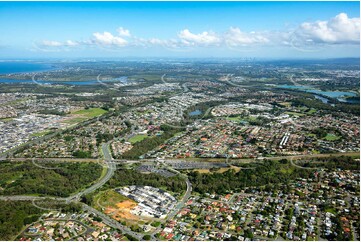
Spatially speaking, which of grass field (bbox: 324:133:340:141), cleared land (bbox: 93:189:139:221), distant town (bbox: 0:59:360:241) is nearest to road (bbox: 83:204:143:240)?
distant town (bbox: 0:59:360:241)

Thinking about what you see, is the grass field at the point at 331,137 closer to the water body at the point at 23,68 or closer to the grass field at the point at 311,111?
the grass field at the point at 311,111

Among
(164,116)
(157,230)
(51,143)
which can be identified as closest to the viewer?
(157,230)

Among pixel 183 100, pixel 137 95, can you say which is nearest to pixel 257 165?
pixel 183 100

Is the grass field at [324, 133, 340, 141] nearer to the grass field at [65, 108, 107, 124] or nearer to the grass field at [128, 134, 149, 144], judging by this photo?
the grass field at [128, 134, 149, 144]

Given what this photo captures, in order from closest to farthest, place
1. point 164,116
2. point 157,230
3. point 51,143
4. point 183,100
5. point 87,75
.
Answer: point 157,230, point 51,143, point 164,116, point 183,100, point 87,75

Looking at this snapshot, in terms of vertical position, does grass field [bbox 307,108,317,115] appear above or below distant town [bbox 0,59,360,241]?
above

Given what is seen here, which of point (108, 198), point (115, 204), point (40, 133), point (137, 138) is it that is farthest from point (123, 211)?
point (40, 133)

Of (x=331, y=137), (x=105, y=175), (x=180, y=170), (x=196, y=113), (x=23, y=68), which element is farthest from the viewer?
(x=23, y=68)

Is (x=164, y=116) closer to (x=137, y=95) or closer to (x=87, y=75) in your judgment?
(x=137, y=95)

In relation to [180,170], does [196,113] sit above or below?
above

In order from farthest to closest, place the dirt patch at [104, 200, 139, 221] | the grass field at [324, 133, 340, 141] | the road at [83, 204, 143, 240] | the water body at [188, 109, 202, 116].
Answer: the water body at [188, 109, 202, 116]
the grass field at [324, 133, 340, 141]
the dirt patch at [104, 200, 139, 221]
the road at [83, 204, 143, 240]

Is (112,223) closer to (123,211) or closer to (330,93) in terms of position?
(123,211)
